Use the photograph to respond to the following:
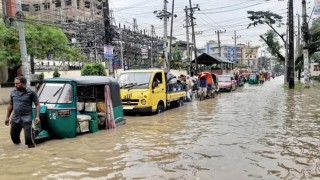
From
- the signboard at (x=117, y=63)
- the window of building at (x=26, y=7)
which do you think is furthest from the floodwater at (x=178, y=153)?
the window of building at (x=26, y=7)

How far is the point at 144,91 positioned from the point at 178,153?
755 cm

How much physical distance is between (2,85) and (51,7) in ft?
160

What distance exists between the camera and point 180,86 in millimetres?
20609

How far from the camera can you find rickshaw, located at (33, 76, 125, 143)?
388 inches

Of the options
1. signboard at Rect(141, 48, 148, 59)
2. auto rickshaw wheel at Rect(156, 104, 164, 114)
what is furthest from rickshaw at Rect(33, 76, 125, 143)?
signboard at Rect(141, 48, 148, 59)

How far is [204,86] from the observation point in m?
25.6

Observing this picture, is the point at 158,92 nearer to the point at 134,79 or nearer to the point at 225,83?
the point at 134,79

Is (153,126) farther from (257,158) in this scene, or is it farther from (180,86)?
(180,86)

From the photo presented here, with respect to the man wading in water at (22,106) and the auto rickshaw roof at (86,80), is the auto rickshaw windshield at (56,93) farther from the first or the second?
the man wading in water at (22,106)

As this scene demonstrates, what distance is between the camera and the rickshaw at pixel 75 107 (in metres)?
9.86

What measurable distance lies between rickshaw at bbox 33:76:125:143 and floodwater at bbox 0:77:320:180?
0.98 ft

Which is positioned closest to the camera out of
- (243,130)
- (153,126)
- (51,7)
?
(243,130)

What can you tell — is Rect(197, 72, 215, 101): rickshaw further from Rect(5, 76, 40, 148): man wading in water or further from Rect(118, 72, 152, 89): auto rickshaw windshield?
Rect(5, 76, 40, 148): man wading in water

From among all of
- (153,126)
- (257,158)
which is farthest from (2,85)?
(257,158)
